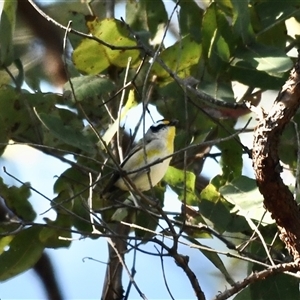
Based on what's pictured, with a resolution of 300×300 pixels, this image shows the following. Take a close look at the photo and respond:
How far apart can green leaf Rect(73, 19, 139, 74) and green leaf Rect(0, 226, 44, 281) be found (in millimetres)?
591

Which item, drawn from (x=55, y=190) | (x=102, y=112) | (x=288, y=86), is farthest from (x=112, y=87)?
(x=288, y=86)

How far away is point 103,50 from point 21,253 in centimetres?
74

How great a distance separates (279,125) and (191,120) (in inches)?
43.4

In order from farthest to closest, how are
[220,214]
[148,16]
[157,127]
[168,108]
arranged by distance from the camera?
1. [157,127]
2. [148,16]
3. [168,108]
4. [220,214]

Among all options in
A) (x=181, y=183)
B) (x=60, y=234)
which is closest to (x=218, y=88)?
(x=181, y=183)

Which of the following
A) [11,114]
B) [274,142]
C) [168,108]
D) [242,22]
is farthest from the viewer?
[168,108]

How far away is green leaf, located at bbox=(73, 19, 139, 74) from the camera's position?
2.44 meters

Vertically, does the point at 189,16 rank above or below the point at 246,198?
above

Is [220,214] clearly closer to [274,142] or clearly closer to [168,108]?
[168,108]

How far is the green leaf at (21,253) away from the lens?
258cm

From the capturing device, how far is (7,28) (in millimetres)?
2441

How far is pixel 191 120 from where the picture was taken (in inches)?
104

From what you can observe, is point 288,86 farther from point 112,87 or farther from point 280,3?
point 280,3

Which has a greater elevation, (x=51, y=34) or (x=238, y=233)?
(x=51, y=34)
